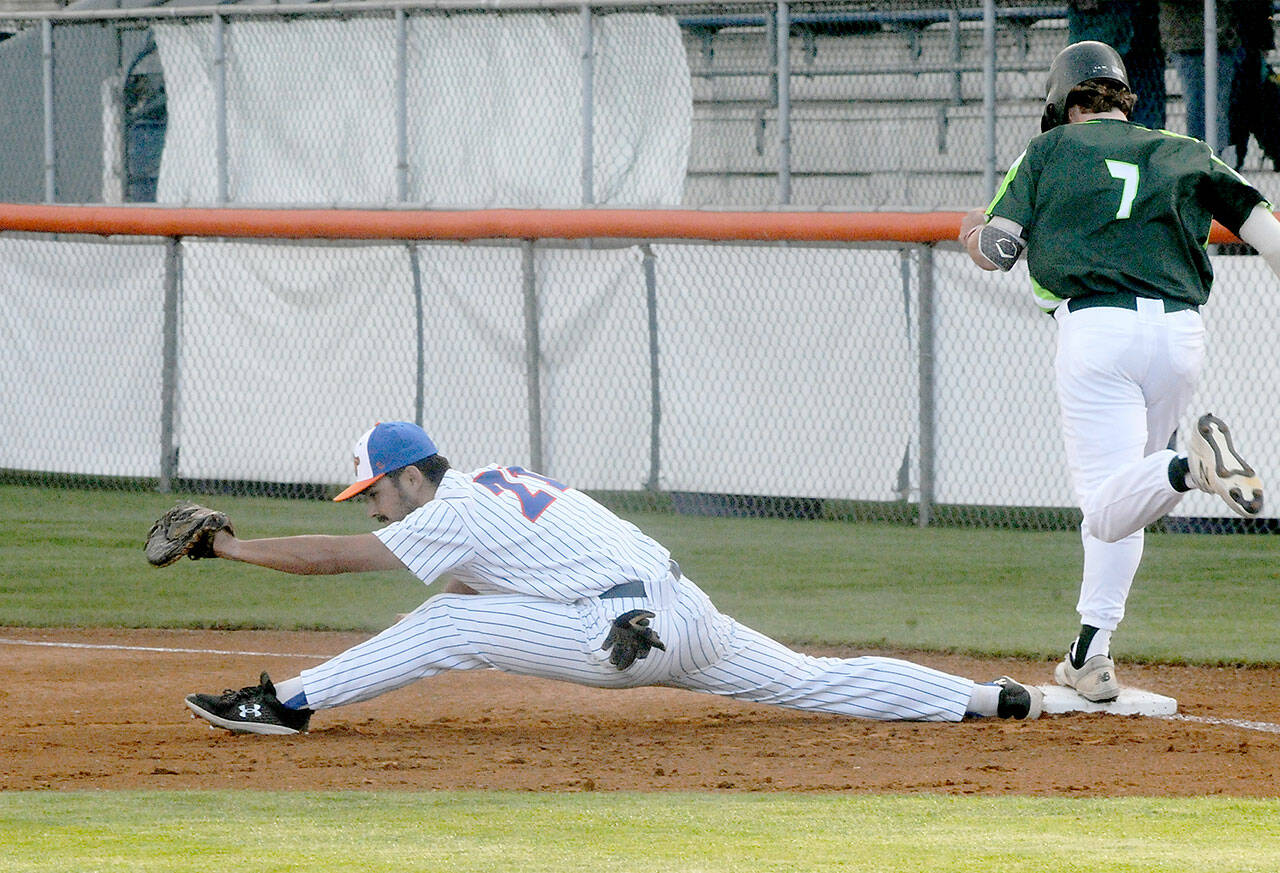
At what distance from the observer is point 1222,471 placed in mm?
4957

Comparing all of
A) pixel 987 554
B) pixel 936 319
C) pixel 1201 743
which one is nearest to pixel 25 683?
pixel 1201 743

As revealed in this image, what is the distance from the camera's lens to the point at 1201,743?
5453 millimetres

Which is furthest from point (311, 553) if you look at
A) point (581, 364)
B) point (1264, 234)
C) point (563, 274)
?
point (563, 274)

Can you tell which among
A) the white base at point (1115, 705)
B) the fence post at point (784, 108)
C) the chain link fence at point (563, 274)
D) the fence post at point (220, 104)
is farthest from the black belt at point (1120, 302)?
the fence post at point (220, 104)

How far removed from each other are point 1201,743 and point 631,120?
6.99 m

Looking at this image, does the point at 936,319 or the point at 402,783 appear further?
the point at 936,319

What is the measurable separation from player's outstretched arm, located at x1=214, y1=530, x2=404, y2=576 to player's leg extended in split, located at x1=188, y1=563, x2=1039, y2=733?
0.98ft

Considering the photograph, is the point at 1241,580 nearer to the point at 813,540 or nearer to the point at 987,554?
the point at 987,554

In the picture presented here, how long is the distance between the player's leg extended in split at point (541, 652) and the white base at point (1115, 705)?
2.83 ft

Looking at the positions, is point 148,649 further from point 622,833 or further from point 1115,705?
point 622,833

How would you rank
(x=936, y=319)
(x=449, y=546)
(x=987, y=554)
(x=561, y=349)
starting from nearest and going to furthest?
(x=449, y=546) < (x=987, y=554) < (x=936, y=319) < (x=561, y=349)

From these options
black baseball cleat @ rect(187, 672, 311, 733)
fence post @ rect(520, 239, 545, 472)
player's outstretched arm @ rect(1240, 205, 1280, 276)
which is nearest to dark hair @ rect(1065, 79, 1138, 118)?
player's outstretched arm @ rect(1240, 205, 1280, 276)

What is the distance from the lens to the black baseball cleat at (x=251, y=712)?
5.45m

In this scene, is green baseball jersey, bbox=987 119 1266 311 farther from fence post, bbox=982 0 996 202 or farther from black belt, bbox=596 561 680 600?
fence post, bbox=982 0 996 202
